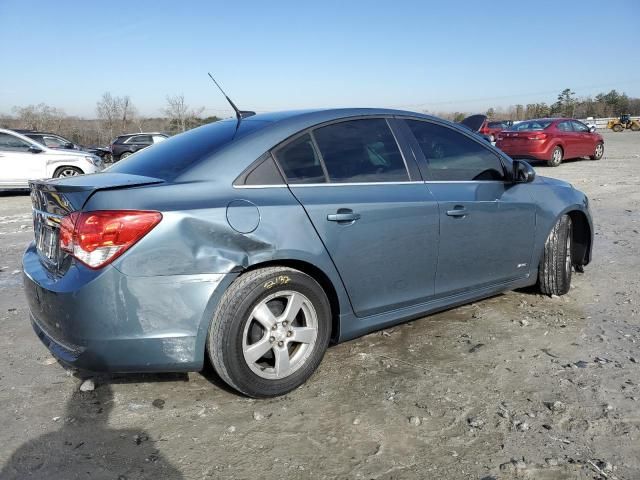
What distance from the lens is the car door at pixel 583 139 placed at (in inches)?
679

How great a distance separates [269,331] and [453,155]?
189 centimetres

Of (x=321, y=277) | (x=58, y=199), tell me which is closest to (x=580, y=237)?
(x=321, y=277)

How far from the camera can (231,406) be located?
9.51 ft

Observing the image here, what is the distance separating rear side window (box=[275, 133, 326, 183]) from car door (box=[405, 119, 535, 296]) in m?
0.82

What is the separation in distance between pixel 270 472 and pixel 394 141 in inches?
85.5

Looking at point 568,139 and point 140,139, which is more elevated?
point 140,139

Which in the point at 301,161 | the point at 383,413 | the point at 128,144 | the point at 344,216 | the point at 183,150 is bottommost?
the point at 383,413

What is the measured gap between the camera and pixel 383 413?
2.78 m

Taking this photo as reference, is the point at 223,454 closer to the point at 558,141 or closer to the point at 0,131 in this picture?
the point at 0,131

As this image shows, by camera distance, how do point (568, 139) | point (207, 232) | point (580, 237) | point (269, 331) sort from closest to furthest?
point (207, 232), point (269, 331), point (580, 237), point (568, 139)

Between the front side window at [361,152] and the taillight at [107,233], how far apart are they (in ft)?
3.82

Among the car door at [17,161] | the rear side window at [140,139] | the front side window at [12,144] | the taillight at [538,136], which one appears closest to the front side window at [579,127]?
the taillight at [538,136]

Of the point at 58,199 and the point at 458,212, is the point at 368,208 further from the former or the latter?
the point at 58,199

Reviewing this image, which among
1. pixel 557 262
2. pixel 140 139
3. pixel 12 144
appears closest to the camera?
pixel 557 262
